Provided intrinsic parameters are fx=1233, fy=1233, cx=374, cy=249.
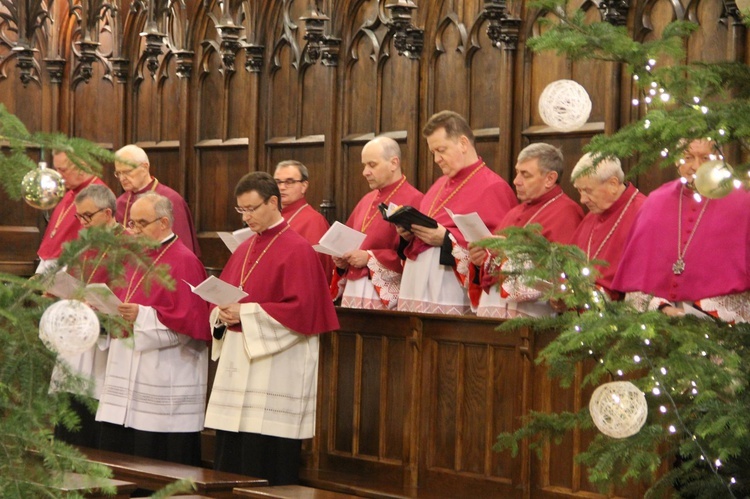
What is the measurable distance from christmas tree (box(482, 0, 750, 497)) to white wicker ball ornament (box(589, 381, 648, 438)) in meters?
0.13

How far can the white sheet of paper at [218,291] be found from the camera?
6535 mm

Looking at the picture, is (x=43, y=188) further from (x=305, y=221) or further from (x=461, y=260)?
(x=305, y=221)

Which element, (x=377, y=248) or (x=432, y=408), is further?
→ (x=377, y=248)

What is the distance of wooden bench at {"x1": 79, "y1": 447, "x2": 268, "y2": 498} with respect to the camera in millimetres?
5723

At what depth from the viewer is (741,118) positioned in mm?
3900

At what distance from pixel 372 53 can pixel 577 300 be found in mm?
6077

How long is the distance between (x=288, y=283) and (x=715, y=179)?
3.60 meters

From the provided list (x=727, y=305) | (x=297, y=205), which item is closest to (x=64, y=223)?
(x=297, y=205)

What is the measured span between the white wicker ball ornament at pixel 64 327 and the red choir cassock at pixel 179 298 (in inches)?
168

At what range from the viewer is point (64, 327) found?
277 cm

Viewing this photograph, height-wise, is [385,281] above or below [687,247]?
below

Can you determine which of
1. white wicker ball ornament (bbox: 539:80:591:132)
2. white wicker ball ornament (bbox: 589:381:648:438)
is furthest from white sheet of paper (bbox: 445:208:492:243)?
white wicker ball ornament (bbox: 589:381:648:438)

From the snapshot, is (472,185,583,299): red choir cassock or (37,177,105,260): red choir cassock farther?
(37,177,105,260): red choir cassock

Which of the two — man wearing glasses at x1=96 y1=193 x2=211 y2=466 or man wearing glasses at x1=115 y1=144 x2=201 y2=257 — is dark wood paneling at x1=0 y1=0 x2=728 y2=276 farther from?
man wearing glasses at x1=96 y1=193 x2=211 y2=466
